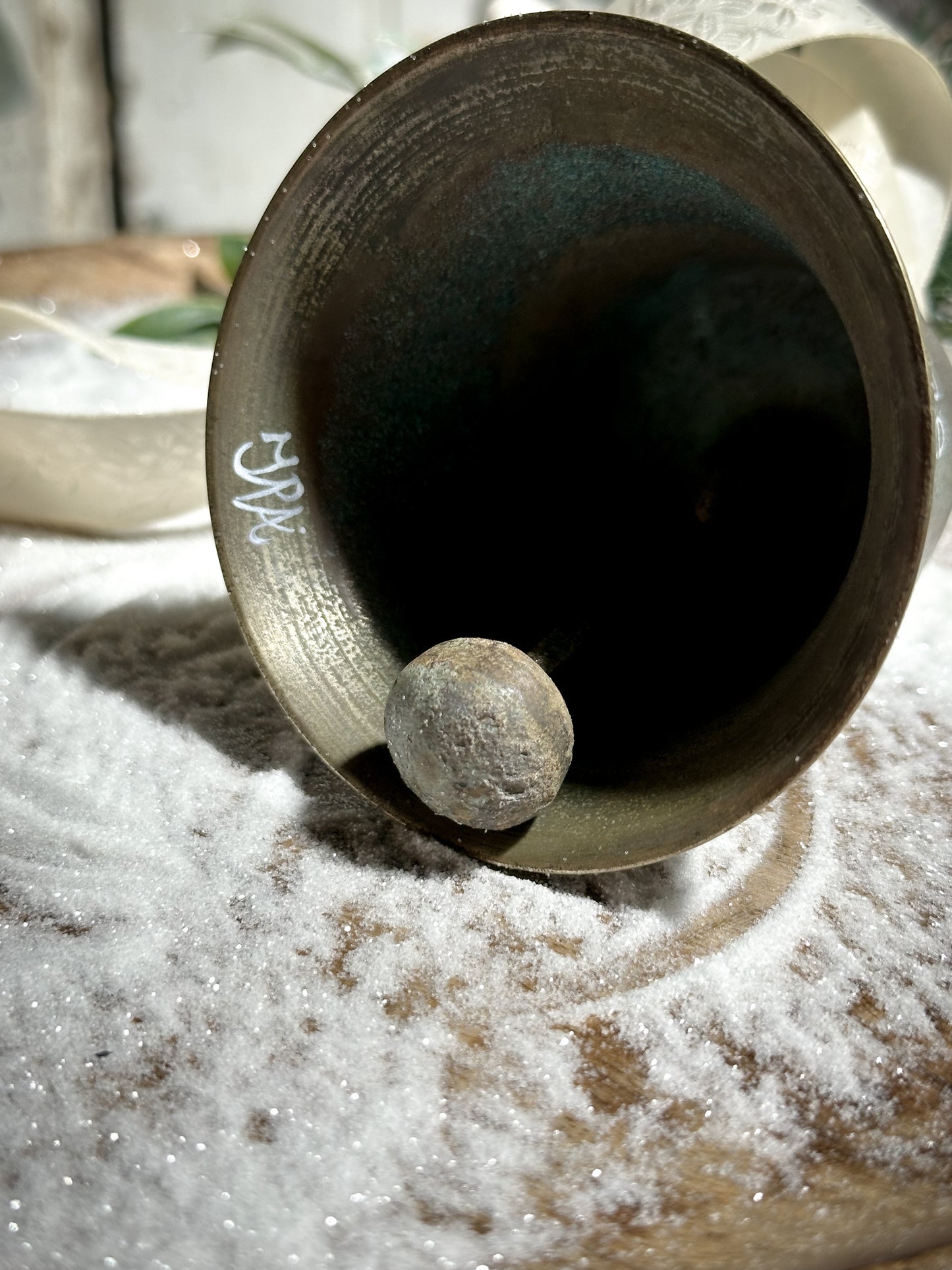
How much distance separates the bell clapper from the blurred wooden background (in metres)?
2.12

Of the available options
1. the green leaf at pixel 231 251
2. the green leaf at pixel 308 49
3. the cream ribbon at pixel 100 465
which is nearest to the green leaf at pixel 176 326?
the green leaf at pixel 231 251

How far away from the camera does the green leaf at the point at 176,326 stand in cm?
188

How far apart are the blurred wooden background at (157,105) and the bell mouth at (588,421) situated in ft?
5.76

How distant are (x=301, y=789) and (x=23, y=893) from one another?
23 centimetres

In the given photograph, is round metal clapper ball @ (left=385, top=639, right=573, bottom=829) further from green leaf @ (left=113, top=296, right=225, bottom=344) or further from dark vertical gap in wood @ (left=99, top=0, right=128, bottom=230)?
dark vertical gap in wood @ (left=99, top=0, right=128, bottom=230)

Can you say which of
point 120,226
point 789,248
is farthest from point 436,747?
point 120,226

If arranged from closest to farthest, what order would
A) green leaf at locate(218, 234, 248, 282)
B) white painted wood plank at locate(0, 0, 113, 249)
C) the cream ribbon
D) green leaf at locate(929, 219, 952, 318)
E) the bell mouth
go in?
1. the bell mouth
2. the cream ribbon
3. green leaf at locate(929, 219, 952, 318)
4. green leaf at locate(218, 234, 248, 282)
5. white painted wood plank at locate(0, 0, 113, 249)

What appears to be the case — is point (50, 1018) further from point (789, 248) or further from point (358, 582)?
point (789, 248)

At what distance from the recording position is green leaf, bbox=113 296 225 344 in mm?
1885

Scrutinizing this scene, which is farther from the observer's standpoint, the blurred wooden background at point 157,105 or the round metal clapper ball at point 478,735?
the blurred wooden background at point 157,105

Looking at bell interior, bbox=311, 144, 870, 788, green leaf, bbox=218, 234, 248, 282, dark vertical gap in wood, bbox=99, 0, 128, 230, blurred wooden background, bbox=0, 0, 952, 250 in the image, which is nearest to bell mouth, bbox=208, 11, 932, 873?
bell interior, bbox=311, 144, 870, 788

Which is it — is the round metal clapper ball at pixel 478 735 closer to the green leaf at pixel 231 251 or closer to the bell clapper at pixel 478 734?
the bell clapper at pixel 478 734

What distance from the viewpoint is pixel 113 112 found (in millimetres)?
2816

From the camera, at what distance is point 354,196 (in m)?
0.82
